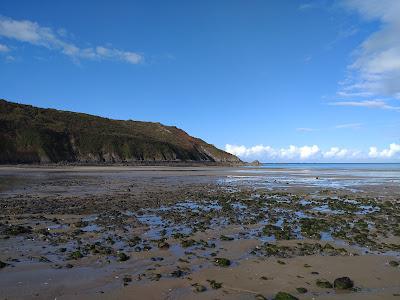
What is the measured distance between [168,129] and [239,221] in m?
145

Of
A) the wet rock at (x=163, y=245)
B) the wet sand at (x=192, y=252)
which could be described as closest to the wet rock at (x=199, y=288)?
the wet sand at (x=192, y=252)

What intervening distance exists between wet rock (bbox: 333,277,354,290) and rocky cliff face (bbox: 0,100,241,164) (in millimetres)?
74769

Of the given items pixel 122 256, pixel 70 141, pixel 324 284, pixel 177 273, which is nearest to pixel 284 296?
pixel 324 284

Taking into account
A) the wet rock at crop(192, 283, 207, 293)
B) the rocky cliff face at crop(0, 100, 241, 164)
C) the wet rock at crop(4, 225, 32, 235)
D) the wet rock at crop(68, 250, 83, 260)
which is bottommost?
the wet rock at crop(192, 283, 207, 293)

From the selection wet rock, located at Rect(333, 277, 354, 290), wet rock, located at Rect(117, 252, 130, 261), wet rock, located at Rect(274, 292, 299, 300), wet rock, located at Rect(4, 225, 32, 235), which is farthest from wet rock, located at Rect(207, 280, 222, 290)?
wet rock, located at Rect(4, 225, 32, 235)

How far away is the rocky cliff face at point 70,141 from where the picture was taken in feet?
267

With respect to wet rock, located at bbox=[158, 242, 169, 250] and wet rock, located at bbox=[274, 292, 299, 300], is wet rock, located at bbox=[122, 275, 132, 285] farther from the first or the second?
wet rock, located at bbox=[274, 292, 299, 300]

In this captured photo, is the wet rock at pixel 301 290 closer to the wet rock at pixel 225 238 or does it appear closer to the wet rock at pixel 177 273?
the wet rock at pixel 177 273

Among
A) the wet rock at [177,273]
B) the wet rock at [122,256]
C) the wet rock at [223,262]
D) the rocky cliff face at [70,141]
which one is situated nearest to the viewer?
the wet rock at [177,273]

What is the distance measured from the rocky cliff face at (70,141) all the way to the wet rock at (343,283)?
245 ft

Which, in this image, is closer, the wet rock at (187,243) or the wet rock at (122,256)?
the wet rock at (122,256)

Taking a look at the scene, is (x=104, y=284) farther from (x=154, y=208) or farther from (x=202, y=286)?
(x=154, y=208)

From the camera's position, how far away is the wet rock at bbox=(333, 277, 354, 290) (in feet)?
28.6

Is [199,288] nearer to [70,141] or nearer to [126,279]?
[126,279]
